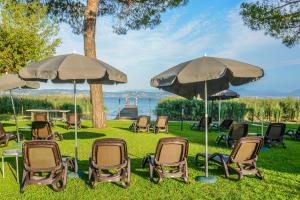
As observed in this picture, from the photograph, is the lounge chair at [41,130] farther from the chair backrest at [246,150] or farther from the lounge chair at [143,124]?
the chair backrest at [246,150]

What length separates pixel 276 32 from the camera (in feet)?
68.8

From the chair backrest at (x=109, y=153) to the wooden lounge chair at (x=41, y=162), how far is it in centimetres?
69

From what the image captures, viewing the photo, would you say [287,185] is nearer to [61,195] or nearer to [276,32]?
[61,195]

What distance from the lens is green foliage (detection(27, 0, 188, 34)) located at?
68.6ft

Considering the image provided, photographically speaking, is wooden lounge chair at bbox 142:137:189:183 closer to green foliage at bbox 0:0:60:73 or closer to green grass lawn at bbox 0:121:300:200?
green grass lawn at bbox 0:121:300:200

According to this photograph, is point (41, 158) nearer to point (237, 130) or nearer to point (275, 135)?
point (237, 130)

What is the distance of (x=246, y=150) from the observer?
7.37 metres

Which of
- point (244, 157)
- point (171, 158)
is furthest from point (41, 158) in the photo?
point (244, 157)

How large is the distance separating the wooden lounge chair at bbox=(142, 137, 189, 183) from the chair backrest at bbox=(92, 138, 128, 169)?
28.6 inches

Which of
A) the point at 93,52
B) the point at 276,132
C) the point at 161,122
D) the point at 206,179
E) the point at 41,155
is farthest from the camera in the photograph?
the point at 93,52

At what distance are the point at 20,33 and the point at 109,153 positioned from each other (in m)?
15.4

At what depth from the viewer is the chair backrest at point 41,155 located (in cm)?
638

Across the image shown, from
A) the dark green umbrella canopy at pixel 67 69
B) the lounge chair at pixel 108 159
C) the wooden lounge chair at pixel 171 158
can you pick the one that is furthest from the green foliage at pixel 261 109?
the lounge chair at pixel 108 159

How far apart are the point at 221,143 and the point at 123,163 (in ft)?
23.0
